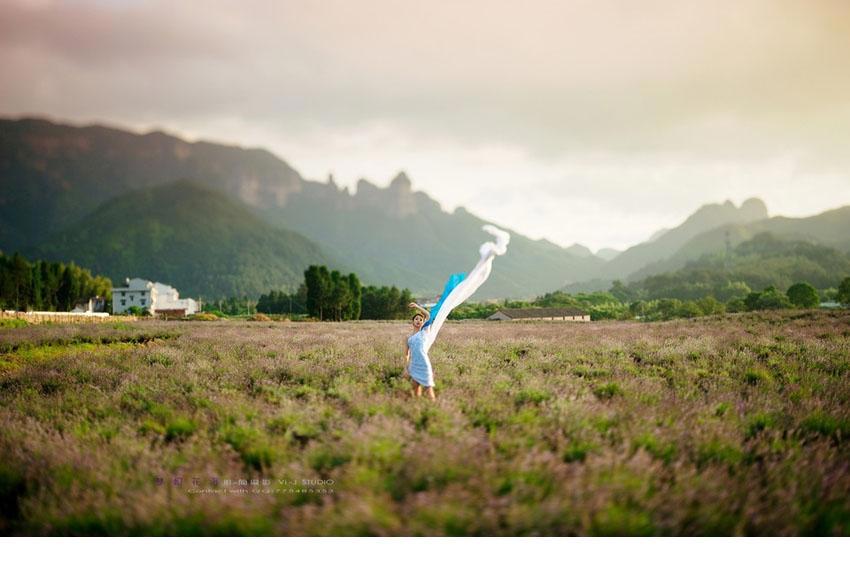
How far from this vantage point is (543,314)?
67.5 metres

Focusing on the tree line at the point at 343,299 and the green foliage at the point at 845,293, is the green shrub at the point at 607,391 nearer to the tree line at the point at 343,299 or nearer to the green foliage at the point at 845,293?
the green foliage at the point at 845,293

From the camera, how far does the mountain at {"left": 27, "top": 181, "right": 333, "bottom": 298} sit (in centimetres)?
14112

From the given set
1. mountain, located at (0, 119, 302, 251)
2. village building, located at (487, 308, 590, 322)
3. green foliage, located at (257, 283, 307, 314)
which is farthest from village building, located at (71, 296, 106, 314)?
village building, located at (487, 308, 590, 322)

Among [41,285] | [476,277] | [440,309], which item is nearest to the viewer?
[476,277]

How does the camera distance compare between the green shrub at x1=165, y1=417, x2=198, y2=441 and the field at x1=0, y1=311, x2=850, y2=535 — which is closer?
the field at x1=0, y1=311, x2=850, y2=535

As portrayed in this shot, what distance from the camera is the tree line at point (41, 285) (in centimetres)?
4716

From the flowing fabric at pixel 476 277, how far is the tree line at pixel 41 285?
6162 centimetres

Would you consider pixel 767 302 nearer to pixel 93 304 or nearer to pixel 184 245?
pixel 93 304

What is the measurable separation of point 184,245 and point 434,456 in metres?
193

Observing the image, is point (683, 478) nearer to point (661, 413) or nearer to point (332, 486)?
point (661, 413)

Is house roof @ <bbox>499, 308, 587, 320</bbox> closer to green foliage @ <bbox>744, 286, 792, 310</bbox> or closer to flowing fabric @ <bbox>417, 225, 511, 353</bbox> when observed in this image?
green foliage @ <bbox>744, 286, 792, 310</bbox>

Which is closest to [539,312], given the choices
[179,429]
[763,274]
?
[179,429]

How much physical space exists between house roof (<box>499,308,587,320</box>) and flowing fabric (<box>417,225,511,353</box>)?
51.0 metres

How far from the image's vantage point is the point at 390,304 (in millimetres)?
63219
